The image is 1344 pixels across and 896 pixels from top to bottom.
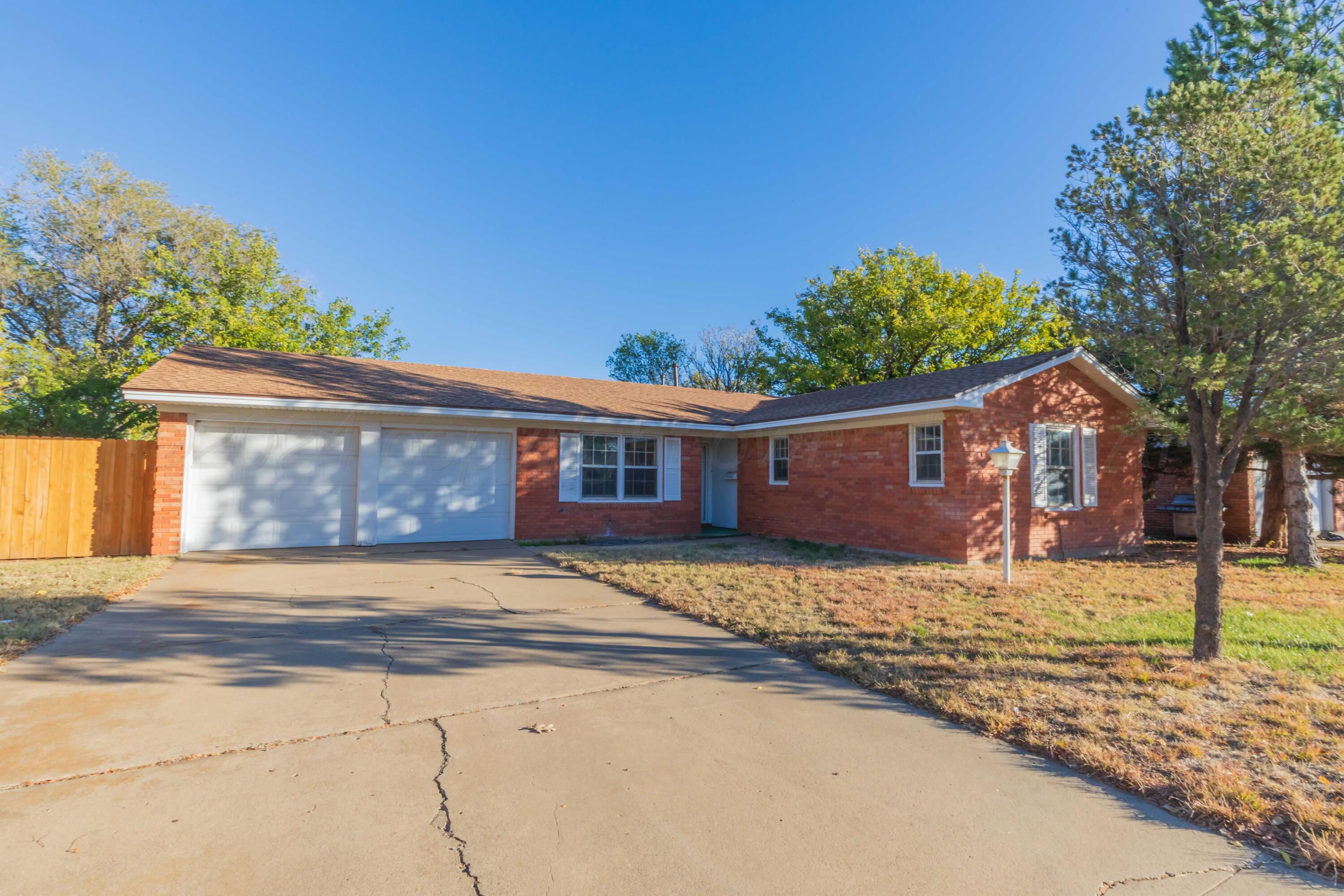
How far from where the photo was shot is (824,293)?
→ 102 ft

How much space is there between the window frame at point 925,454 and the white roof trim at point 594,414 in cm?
48

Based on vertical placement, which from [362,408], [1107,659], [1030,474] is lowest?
[1107,659]

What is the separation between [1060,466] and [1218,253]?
298 inches

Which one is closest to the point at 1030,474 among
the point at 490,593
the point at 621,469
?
the point at 621,469

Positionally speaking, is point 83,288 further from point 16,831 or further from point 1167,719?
point 1167,719

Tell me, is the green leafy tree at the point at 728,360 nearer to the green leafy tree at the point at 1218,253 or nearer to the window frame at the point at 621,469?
the window frame at the point at 621,469

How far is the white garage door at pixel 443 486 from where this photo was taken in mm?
12055

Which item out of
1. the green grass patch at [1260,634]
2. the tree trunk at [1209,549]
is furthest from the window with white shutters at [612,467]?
the tree trunk at [1209,549]

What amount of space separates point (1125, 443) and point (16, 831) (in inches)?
609

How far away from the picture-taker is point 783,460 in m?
14.3

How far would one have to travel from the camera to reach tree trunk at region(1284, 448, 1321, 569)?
10.4 m

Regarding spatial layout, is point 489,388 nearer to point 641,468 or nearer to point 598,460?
point 598,460

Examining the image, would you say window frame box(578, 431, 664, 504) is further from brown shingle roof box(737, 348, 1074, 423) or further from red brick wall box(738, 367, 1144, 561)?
red brick wall box(738, 367, 1144, 561)

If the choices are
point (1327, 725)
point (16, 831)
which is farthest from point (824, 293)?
point (16, 831)
